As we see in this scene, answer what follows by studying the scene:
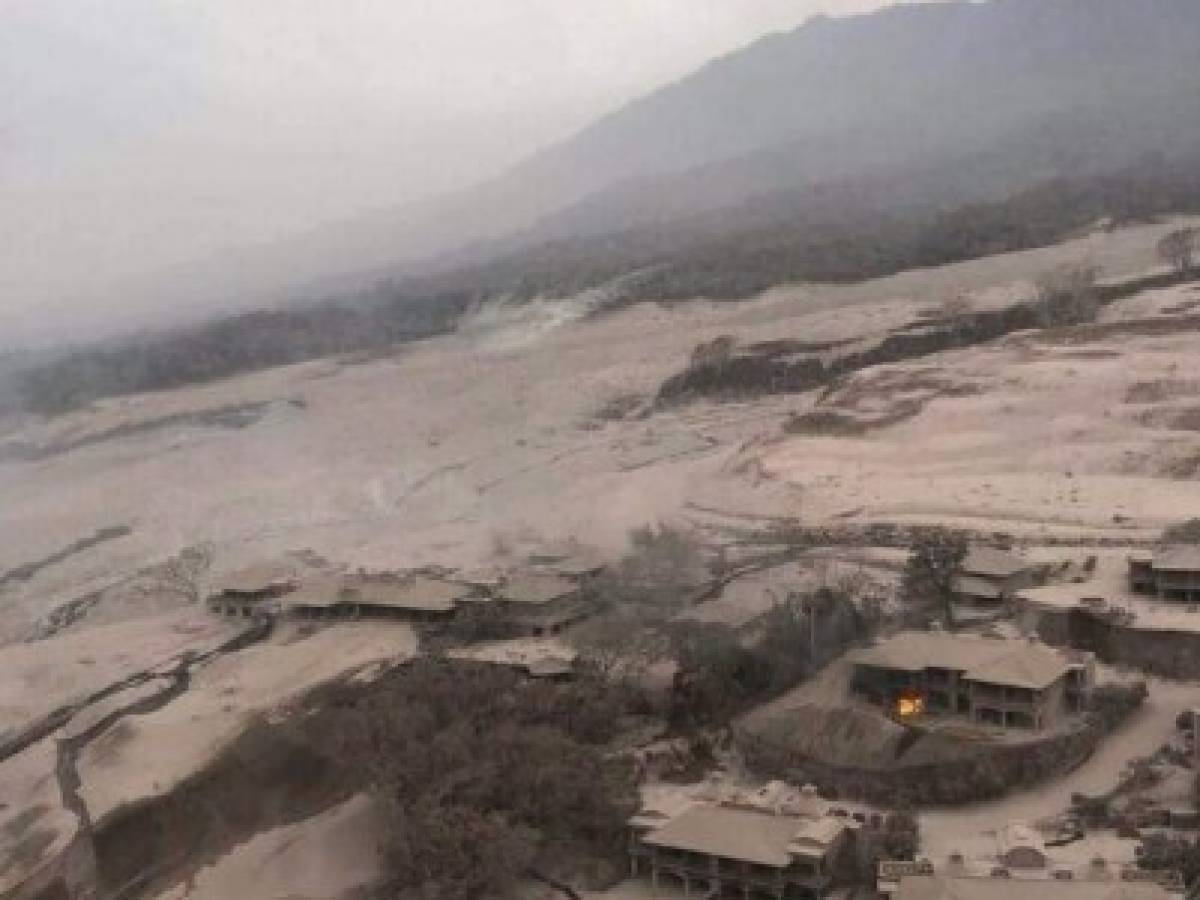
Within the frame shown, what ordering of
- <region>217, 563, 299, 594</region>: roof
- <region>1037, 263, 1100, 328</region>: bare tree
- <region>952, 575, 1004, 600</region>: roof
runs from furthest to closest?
<region>1037, 263, 1100, 328</region>: bare tree
<region>217, 563, 299, 594</region>: roof
<region>952, 575, 1004, 600</region>: roof

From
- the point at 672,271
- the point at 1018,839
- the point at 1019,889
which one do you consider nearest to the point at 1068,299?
the point at 672,271

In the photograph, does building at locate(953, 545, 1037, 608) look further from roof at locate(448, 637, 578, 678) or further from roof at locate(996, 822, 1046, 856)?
roof at locate(996, 822, 1046, 856)

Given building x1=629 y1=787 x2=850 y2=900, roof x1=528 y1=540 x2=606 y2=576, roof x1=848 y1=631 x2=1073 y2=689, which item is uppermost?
roof x1=848 y1=631 x2=1073 y2=689

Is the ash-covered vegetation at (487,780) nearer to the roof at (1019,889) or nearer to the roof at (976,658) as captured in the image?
the roof at (976,658)

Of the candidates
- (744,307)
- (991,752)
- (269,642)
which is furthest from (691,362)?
(991,752)

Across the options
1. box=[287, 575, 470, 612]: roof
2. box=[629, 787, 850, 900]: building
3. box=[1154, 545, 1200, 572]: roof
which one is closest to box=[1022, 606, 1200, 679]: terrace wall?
box=[1154, 545, 1200, 572]: roof

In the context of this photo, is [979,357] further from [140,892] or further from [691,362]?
[140,892]
